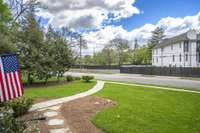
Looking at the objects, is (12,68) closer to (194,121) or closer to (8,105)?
(8,105)

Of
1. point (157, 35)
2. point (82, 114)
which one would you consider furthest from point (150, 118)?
point (157, 35)

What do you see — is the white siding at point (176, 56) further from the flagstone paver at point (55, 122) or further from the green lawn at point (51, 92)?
the flagstone paver at point (55, 122)

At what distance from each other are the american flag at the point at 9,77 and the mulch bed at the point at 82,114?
6.34ft

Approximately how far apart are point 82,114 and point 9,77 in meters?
2.96

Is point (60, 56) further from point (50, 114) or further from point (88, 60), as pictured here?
point (88, 60)

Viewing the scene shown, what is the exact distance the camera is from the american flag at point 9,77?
5.37 metres

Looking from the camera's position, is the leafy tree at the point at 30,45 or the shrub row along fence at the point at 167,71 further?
the shrub row along fence at the point at 167,71

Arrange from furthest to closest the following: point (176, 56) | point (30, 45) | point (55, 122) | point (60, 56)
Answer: point (176, 56) < point (60, 56) < point (30, 45) < point (55, 122)

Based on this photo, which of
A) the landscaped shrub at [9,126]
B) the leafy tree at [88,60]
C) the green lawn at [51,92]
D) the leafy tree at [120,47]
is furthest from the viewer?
A: the leafy tree at [88,60]

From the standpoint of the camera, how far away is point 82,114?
7.41 metres

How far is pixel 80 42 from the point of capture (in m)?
50.8

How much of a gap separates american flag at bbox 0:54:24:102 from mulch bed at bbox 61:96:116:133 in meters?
1.93

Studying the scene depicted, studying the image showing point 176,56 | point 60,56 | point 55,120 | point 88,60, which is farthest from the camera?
point 88,60

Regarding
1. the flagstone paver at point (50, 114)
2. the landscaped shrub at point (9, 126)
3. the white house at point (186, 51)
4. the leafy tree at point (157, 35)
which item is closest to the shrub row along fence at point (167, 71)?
the white house at point (186, 51)
